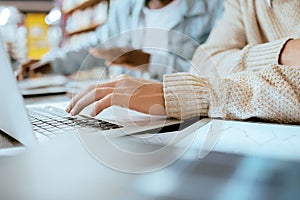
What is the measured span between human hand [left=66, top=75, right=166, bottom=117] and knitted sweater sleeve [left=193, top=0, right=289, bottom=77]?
8.9 inches

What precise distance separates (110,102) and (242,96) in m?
0.18

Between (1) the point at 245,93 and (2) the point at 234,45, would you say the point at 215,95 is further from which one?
(2) the point at 234,45

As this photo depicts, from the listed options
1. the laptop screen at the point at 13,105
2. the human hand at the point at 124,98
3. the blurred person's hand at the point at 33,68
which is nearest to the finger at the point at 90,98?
the human hand at the point at 124,98

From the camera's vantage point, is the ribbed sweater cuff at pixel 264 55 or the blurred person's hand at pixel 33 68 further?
the blurred person's hand at pixel 33 68

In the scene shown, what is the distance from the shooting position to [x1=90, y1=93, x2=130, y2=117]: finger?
1.48 feet

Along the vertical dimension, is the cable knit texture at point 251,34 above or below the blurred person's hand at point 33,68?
above

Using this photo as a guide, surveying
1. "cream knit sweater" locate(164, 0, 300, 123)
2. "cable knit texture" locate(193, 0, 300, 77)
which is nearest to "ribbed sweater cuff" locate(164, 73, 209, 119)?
"cream knit sweater" locate(164, 0, 300, 123)

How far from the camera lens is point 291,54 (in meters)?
0.55

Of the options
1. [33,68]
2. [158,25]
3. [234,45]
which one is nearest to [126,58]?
[234,45]

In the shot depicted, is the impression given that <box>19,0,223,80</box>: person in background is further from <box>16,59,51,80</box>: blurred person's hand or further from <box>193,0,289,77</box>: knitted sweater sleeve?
<box>193,0,289,77</box>: knitted sweater sleeve

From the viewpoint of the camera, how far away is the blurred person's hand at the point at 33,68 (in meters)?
1.07

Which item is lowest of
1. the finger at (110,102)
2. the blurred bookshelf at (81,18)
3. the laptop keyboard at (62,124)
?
the laptop keyboard at (62,124)

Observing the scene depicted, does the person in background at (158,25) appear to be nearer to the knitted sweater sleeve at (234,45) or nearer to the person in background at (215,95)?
the knitted sweater sleeve at (234,45)

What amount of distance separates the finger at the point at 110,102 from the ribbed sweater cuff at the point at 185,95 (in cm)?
6
